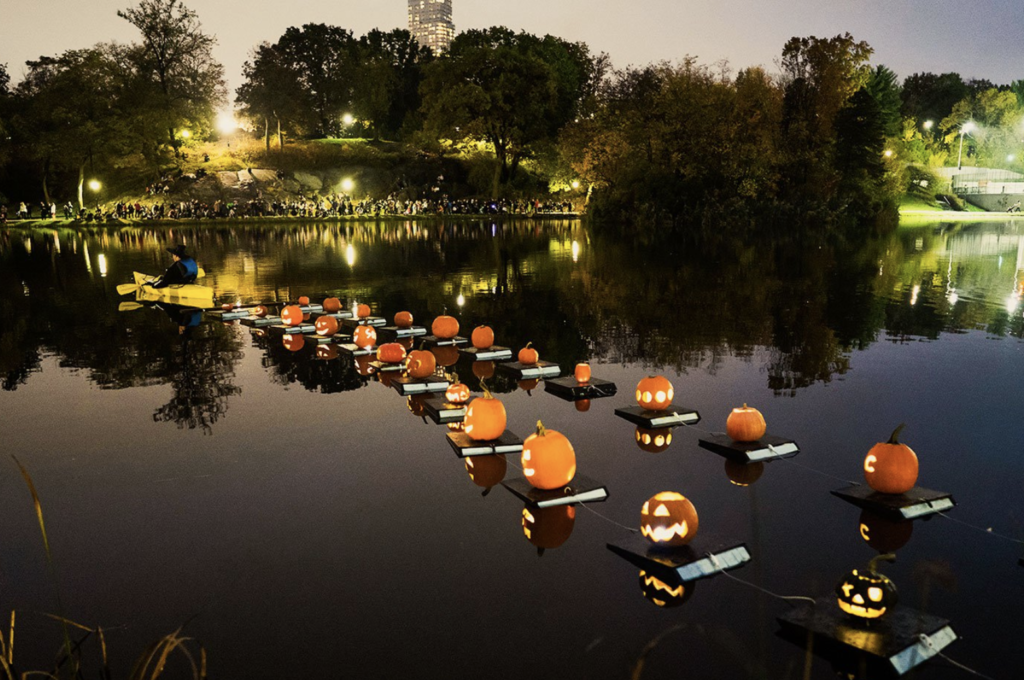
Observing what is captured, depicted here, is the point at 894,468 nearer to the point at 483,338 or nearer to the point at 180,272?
the point at 483,338

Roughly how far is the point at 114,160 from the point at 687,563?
270ft

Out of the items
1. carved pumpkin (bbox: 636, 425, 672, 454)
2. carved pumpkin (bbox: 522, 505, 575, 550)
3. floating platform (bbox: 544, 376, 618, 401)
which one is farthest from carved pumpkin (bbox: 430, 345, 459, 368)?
carved pumpkin (bbox: 522, 505, 575, 550)

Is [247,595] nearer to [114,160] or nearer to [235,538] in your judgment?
[235,538]

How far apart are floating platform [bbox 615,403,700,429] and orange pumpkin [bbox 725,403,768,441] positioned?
1017 mm

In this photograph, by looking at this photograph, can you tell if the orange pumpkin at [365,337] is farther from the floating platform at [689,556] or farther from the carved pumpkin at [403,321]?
the floating platform at [689,556]

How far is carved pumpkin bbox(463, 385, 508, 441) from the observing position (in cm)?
938

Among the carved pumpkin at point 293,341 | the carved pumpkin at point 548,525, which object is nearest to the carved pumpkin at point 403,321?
the carved pumpkin at point 293,341

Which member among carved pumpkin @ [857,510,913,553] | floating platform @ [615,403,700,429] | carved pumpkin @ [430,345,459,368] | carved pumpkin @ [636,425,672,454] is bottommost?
carved pumpkin @ [430,345,459,368]

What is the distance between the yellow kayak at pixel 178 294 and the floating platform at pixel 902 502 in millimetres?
17795

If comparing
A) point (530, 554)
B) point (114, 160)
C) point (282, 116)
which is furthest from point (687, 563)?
point (282, 116)

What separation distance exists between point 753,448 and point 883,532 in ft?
6.72

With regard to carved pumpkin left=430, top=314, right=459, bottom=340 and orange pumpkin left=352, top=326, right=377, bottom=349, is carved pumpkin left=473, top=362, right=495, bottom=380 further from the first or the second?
orange pumpkin left=352, top=326, right=377, bottom=349

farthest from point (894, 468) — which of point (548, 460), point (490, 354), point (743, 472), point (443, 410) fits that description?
point (490, 354)

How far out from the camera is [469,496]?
803cm
